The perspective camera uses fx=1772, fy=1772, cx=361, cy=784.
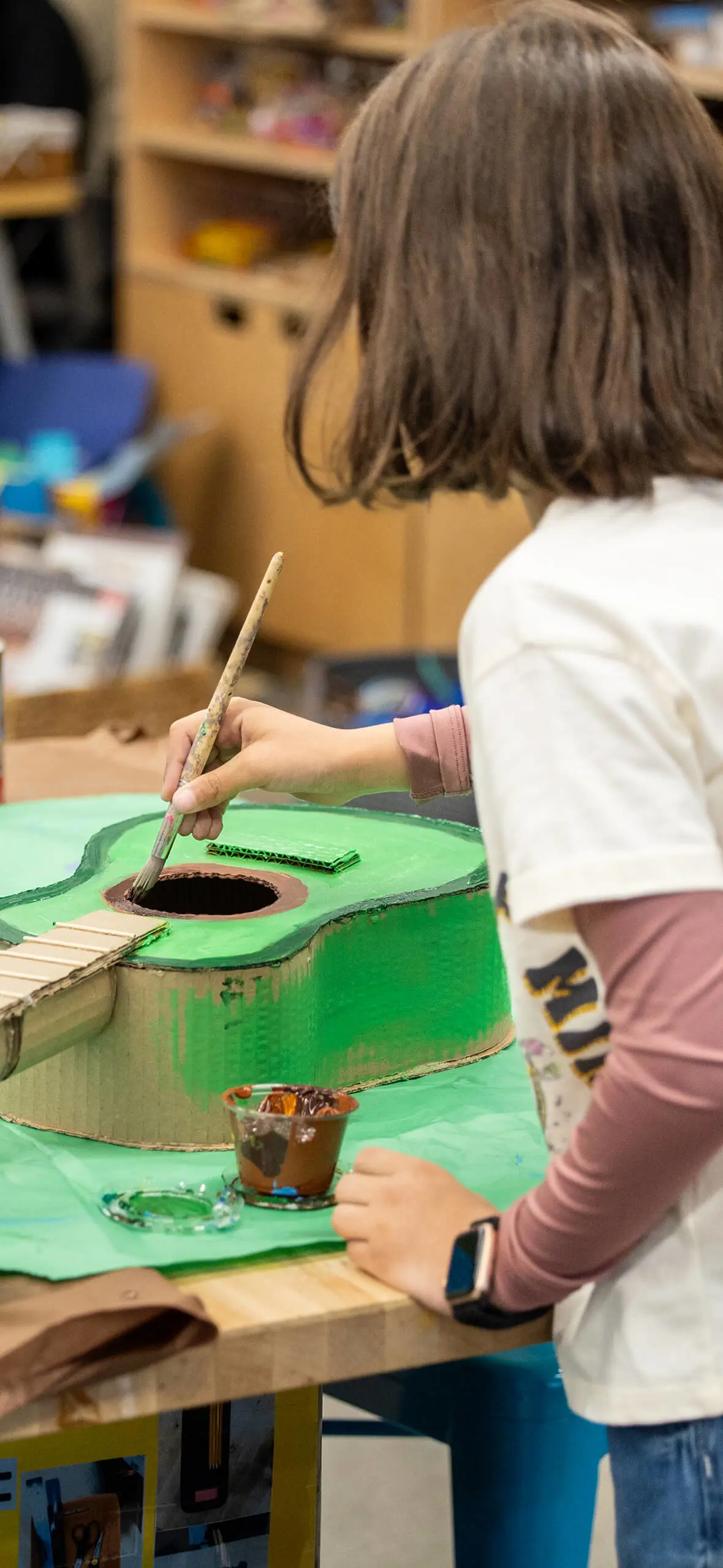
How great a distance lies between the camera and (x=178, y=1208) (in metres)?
0.92

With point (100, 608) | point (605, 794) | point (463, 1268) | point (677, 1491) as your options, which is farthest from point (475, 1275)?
point (100, 608)

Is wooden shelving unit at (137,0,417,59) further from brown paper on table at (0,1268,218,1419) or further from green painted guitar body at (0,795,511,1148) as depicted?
brown paper on table at (0,1268,218,1419)

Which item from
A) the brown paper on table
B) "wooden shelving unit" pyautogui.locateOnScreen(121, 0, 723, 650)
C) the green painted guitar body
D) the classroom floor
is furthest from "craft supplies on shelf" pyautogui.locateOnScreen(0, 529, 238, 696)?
the brown paper on table

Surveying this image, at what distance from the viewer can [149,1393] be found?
0.80m

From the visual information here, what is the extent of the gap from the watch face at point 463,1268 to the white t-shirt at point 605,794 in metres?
0.05

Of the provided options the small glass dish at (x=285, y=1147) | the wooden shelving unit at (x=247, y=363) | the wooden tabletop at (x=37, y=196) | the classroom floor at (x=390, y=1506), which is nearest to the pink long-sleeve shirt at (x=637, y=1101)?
the small glass dish at (x=285, y=1147)

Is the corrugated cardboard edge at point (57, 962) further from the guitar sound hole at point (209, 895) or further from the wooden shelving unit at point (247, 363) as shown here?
the wooden shelving unit at point (247, 363)

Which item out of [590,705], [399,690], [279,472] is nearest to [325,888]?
[590,705]

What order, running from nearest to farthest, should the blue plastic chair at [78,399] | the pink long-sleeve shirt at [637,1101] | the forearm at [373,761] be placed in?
the pink long-sleeve shirt at [637,1101] → the forearm at [373,761] → the blue plastic chair at [78,399]

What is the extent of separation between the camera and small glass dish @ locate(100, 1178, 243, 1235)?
895 millimetres

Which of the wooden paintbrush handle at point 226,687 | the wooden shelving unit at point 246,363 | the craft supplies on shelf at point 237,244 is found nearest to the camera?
the wooden paintbrush handle at point 226,687

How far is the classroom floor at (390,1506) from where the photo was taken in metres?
1.61

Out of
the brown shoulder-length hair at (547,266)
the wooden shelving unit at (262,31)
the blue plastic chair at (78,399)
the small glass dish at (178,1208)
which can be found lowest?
the blue plastic chair at (78,399)

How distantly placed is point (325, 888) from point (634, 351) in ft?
1.59
